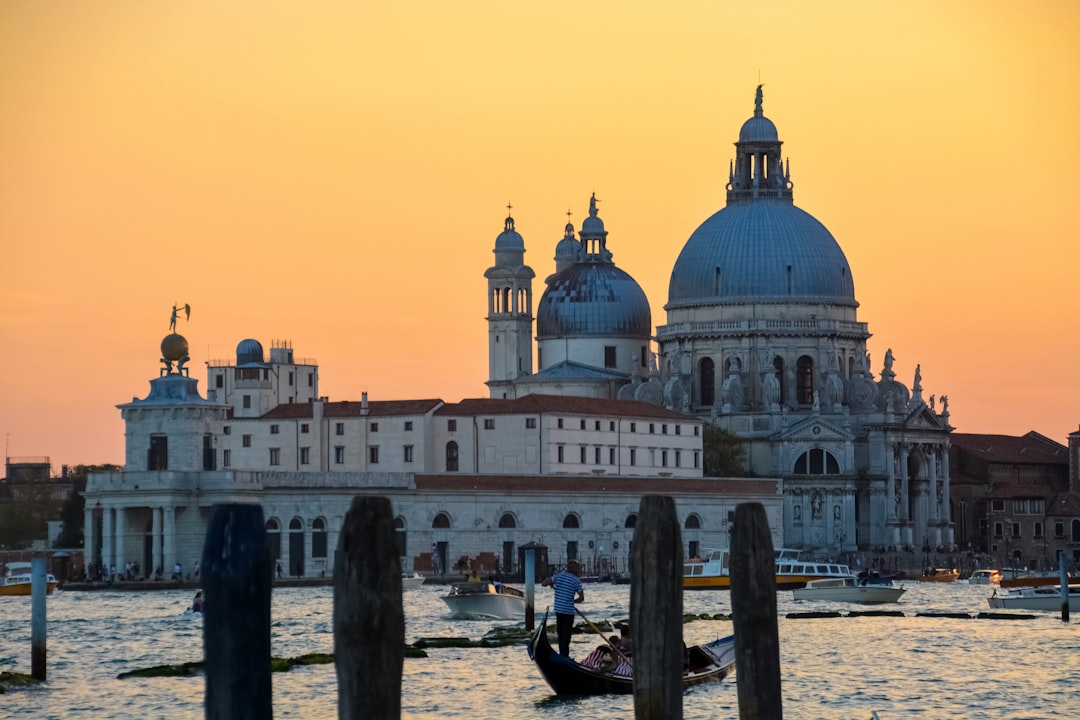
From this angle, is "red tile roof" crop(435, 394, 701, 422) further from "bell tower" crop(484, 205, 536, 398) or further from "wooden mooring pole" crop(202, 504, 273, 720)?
"wooden mooring pole" crop(202, 504, 273, 720)

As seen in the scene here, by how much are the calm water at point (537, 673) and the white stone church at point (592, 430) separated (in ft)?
71.7

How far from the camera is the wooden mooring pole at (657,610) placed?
29.5 metres

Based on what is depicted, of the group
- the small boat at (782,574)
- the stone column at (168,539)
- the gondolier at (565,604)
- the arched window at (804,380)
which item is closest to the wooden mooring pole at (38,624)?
the gondolier at (565,604)

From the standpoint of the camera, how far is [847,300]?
132500mm

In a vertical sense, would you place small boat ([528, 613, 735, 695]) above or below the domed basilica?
below

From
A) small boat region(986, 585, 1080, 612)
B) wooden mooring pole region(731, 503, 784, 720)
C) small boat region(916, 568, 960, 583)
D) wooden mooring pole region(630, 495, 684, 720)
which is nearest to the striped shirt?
wooden mooring pole region(630, 495, 684, 720)

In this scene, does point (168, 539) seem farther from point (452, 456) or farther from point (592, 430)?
point (592, 430)

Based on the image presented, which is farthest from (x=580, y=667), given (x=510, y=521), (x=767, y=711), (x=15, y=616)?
(x=510, y=521)

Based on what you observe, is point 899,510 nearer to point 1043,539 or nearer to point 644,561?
point 1043,539

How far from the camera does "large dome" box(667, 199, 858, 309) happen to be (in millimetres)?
130875

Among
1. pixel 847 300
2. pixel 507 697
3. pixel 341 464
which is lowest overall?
pixel 507 697

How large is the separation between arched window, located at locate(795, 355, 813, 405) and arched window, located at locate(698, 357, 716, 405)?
4.30 meters

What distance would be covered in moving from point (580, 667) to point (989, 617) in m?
29.8

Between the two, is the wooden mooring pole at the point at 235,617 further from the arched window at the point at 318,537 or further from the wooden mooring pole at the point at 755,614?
the arched window at the point at 318,537
